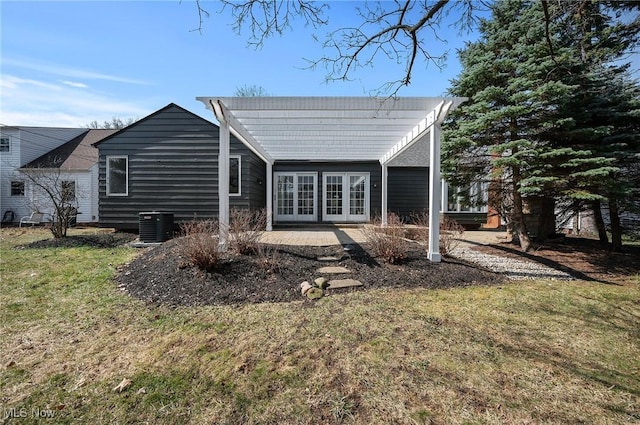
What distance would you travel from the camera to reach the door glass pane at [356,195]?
1307cm

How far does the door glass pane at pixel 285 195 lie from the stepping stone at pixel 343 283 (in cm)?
886

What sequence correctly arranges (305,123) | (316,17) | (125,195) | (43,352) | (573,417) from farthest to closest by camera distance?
(125,195), (305,123), (316,17), (43,352), (573,417)

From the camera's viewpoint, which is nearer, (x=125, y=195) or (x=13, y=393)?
(x=13, y=393)

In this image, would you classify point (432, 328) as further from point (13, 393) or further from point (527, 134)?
point (527, 134)

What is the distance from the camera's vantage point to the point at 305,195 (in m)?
13.2

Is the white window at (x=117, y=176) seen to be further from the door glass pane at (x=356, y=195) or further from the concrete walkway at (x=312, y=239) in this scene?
the door glass pane at (x=356, y=195)

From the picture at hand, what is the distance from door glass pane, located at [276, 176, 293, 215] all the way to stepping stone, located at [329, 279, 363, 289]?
29.1ft

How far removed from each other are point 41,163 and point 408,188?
777 inches

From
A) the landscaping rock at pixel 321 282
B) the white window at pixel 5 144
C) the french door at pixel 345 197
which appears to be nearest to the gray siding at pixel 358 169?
the french door at pixel 345 197

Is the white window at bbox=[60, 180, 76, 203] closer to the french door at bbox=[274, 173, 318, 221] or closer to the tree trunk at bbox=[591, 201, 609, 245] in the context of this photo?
the french door at bbox=[274, 173, 318, 221]

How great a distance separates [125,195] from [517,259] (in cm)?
1188

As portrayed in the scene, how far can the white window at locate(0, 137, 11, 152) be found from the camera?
54.0ft

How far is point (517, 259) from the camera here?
6.53 m

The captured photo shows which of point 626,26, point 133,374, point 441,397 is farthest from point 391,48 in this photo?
point 626,26
